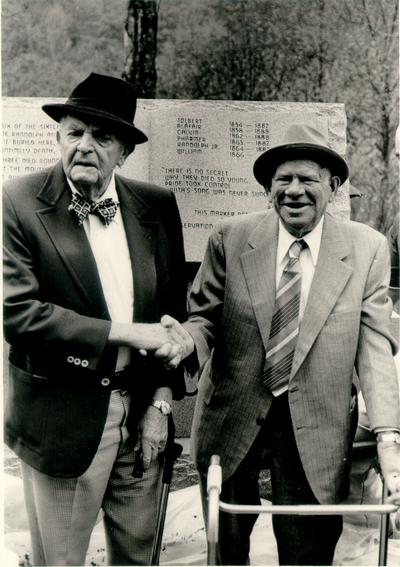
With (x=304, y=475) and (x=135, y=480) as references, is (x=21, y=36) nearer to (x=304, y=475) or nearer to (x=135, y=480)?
(x=135, y=480)

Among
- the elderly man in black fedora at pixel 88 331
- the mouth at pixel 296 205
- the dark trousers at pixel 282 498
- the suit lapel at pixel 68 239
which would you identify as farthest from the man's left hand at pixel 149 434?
the mouth at pixel 296 205

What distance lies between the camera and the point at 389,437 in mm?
2271

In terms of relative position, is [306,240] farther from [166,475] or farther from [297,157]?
[166,475]

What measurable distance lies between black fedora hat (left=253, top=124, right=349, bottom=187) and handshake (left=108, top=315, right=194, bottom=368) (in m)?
0.63

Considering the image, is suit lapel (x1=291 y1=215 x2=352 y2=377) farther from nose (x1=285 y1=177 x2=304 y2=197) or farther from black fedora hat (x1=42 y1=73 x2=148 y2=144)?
black fedora hat (x1=42 y1=73 x2=148 y2=144)

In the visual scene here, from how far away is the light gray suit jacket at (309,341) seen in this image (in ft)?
7.80

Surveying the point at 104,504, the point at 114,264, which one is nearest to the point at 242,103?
the point at 114,264

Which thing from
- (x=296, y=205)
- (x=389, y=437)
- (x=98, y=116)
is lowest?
(x=389, y=437)

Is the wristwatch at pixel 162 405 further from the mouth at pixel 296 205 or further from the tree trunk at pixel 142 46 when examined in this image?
the tree trunk at pixel 142 46

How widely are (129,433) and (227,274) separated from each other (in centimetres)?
67

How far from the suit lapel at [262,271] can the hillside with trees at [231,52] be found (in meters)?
0.82

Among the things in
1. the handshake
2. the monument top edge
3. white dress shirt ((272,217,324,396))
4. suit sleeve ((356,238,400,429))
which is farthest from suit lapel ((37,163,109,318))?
suit sleeve ((356,238,400,429))

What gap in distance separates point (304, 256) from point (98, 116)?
86 cm

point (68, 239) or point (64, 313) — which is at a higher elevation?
point (68, 239)
